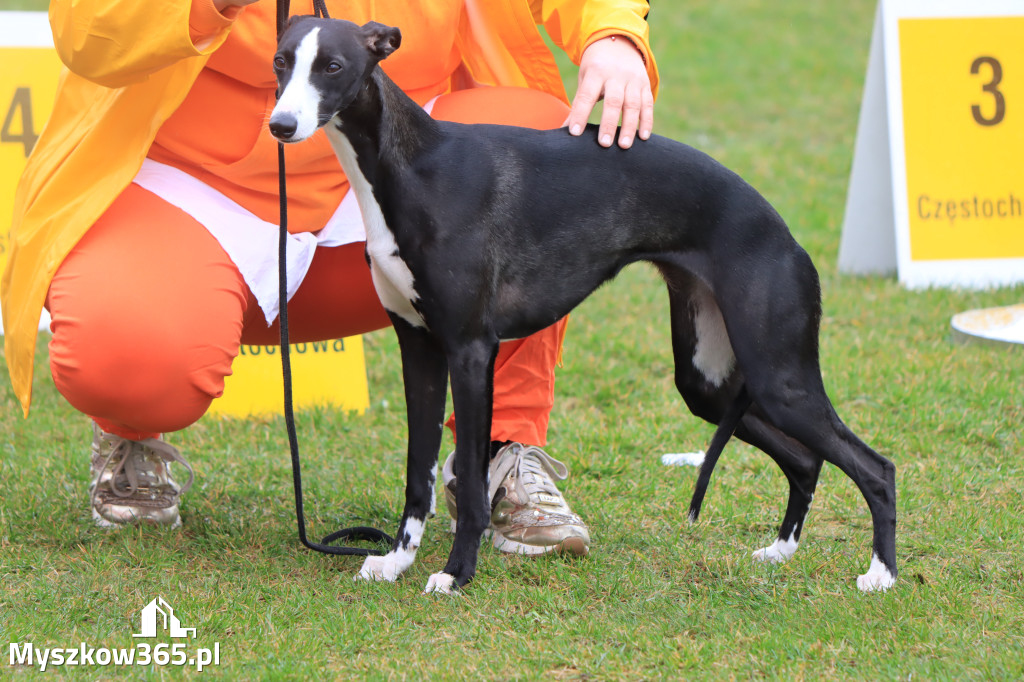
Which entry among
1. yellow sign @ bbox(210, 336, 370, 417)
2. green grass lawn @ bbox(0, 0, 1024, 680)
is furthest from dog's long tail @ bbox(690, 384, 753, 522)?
yellow sign @ bbox(210, 336, 370, 417)

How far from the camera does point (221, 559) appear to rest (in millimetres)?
2531

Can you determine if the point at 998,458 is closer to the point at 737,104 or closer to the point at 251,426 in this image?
the point at 251,426

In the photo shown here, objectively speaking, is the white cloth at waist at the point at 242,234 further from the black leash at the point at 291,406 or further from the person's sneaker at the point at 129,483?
the person's sneaker at the point at 129,483

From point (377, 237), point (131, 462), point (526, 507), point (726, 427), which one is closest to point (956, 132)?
point (726, 427)

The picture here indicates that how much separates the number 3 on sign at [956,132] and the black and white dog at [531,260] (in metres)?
2.89

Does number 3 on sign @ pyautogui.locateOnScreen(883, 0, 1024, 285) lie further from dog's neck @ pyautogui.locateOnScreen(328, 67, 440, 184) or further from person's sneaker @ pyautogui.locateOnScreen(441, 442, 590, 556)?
dog's neck @ pyautogui.locateOnScreen(328, 67, 440, 184)

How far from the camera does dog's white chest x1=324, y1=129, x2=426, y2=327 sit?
2094 millimetres

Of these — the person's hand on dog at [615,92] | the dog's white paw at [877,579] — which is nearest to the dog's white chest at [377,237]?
the person's hand on dog at [615,92]

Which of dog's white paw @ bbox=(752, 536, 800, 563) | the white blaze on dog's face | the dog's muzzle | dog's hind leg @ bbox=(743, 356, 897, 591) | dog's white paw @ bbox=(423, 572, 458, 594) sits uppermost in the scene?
the white blaze on dog's face

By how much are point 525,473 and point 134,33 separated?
1.27 metres

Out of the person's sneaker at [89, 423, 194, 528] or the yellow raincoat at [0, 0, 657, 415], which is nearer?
the yellow raincoat at [0, 0, 657, 415]

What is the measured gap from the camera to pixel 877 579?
7.51 ft

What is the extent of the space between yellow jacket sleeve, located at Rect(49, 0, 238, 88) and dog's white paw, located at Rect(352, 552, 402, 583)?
3.51 ft

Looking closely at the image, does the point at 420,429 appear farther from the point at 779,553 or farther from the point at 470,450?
the point at 779,553
